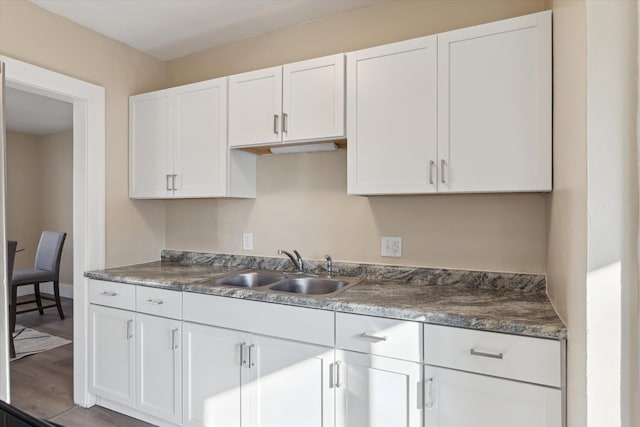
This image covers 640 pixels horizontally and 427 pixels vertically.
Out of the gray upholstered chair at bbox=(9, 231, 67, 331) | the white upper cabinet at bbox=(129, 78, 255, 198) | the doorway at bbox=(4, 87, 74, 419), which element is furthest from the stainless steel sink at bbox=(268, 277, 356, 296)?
the gray upholstered chair at bbox=(9, 231, 67, 331)

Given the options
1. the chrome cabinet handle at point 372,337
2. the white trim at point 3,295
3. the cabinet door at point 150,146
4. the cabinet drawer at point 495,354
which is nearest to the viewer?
the cabinet drawer at point 495,354

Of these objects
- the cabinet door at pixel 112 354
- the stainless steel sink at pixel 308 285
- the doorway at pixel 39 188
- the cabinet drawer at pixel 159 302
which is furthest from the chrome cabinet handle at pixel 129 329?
the doorway at pixel 39 188

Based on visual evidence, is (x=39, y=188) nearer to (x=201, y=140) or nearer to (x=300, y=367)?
(x=201, y=140)

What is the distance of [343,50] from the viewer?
2.30 metres

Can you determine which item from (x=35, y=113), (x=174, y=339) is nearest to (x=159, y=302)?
(x=174, y=339)

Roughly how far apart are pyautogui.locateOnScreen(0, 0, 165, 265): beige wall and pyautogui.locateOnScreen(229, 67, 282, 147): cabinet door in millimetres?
914

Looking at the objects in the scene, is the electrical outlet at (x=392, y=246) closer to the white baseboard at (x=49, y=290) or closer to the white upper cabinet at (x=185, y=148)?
the white upper cabinet at (x=185, y=148)

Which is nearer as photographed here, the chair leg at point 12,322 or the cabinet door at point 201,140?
the cabinet door at point 201,140

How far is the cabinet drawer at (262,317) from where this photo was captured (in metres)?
1.69

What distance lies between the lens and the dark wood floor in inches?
90.7

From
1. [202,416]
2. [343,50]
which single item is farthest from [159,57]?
[202,416]

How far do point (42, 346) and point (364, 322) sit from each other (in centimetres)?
341

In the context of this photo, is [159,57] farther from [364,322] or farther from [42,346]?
[42,346]

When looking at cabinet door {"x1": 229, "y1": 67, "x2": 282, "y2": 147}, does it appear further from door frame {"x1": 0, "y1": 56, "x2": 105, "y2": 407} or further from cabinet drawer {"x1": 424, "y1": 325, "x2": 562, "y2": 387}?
cabinet drawer {"x1": 424, "y1": 325, "x2": 562, "y2": 387}
